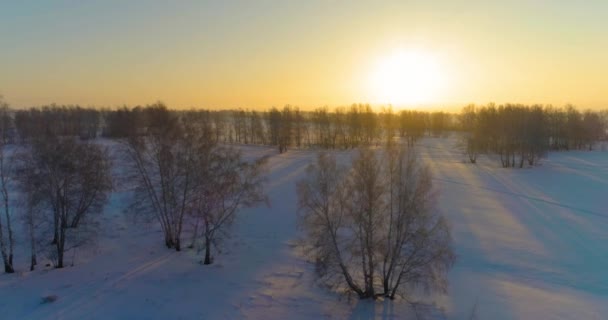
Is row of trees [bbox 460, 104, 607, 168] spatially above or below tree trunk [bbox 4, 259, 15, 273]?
above

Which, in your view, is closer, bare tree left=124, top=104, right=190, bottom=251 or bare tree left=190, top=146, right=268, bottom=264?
bare tree left=190, top=146, right=268, bottom=264

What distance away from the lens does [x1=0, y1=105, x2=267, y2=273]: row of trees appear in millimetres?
25266

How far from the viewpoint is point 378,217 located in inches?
786

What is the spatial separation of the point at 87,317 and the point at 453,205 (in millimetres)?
33291

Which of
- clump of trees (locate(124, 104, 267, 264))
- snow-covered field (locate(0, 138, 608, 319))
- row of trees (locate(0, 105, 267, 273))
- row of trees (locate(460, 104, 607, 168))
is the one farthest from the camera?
row of trees (locate(460, 104, 607, 168))

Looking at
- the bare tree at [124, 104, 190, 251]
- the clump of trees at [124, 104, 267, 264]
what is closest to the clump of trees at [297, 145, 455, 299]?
the clump of trees at [124, 104, 267, 264]

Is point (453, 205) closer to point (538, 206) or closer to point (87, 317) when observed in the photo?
point (538, 206)

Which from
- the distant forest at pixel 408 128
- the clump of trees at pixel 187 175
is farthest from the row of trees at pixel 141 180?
the distant forest at pixel 408 128

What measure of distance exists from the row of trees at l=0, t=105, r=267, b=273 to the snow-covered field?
6.64 feet

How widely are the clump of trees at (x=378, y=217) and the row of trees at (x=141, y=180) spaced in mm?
7771

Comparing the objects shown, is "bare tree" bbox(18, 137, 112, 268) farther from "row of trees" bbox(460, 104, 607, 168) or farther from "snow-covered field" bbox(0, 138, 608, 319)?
"row of trees" bbox(460, 104, 607, 168)

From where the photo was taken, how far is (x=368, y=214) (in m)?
19.7

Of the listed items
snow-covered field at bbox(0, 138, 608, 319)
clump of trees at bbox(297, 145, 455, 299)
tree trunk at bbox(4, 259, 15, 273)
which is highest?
clump of trees at bbox(297, 145, 455, 299)

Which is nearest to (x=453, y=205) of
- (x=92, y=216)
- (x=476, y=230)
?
(x=476, y=230)
